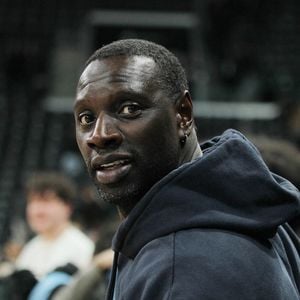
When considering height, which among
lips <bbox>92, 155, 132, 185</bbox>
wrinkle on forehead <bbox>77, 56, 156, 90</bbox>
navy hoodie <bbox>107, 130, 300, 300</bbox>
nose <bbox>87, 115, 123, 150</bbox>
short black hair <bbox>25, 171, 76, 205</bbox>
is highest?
wrinkle on forehead <bbox>77, 56, 156, 90</bbox>

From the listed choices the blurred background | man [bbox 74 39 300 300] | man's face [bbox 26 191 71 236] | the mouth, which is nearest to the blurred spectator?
man [bbox 74 39 300 300]

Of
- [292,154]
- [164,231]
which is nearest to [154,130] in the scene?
[164,231]

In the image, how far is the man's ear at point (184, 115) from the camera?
1635 mm

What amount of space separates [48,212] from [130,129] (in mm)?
2807

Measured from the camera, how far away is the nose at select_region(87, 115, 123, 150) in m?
1.58

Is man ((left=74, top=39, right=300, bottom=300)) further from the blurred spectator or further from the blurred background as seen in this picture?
the blurred background

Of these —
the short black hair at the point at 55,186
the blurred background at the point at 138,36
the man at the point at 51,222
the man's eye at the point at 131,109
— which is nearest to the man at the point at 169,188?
the man's eye at the point at 131,109

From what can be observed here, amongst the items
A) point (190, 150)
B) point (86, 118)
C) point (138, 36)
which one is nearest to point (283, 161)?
point (190, 150)

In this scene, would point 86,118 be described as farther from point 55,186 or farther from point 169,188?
point 55,186

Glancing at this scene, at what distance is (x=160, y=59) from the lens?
1646mm

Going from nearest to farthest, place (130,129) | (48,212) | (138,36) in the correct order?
(130,129), (48,212), (138,36)

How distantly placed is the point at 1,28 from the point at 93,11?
5.32ft

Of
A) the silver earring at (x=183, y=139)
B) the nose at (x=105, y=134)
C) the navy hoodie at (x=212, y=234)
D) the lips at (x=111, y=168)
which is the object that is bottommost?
the navy hoodie at (x=212, y=234)

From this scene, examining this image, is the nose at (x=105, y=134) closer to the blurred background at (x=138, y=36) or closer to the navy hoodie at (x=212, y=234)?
the navy hoodie at (x=212, y=234)
